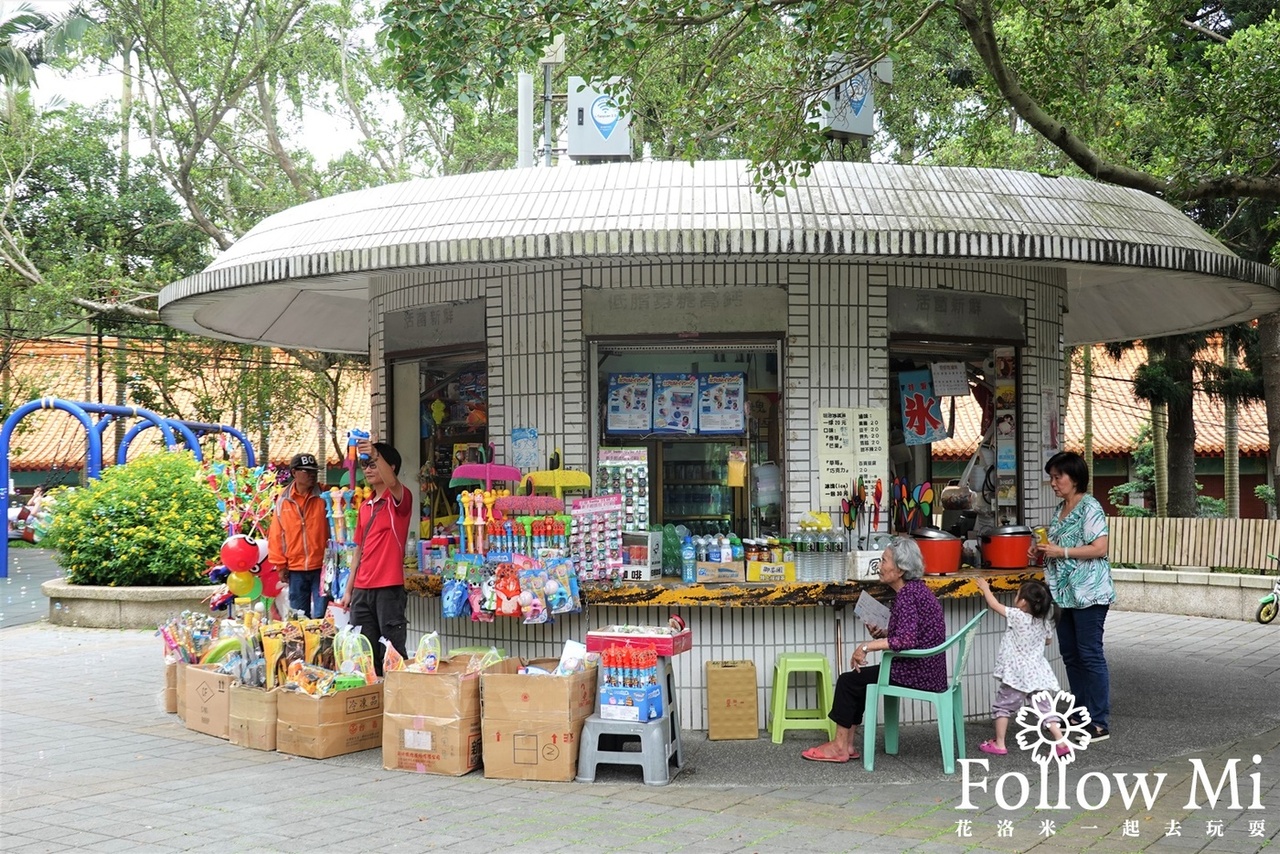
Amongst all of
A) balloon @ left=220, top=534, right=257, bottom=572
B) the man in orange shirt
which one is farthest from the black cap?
balloon @ left=220, top=534, right=257, bottom=572

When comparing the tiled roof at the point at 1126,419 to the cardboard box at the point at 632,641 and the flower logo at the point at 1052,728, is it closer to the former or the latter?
the flower logo at the point at 1052,728

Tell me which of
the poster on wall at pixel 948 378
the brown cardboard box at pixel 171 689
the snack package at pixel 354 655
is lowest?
the brown cardboard box at pixel 171 689

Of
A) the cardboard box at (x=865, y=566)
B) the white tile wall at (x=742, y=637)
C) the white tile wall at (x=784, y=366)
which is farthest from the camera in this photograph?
the white tile wall at (x=784, y=366)

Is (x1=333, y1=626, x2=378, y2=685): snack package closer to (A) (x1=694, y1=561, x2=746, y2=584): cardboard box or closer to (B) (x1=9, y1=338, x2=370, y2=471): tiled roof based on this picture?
(A) (x1=694, y1=561, x2=746, y2=584): cardboard box

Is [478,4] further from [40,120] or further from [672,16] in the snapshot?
[40,120]

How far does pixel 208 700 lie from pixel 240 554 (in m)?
1.31

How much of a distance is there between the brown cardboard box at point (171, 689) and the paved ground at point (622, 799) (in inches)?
8.4

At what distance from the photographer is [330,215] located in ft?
27.5

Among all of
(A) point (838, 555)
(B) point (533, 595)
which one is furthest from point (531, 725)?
(A) point (838, 555)

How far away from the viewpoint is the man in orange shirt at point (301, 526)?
8.66 m

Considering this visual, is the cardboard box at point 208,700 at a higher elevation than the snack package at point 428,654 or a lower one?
lower

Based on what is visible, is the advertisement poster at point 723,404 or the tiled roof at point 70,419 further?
the tiled roof at point 70,419

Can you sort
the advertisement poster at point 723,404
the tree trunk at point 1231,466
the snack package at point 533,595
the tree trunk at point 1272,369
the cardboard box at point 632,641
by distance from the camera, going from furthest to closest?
the tree trunk at point 1231,466 → the tree trunk at point 1272,369 → the advertisement poster at point 723,404 → the snack package at point 533,595 → the cardboard box at point 632,641

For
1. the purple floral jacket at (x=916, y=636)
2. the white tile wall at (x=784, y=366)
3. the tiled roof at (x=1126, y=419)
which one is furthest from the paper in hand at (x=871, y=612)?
the tiled roof at (x=1126, y=419)
